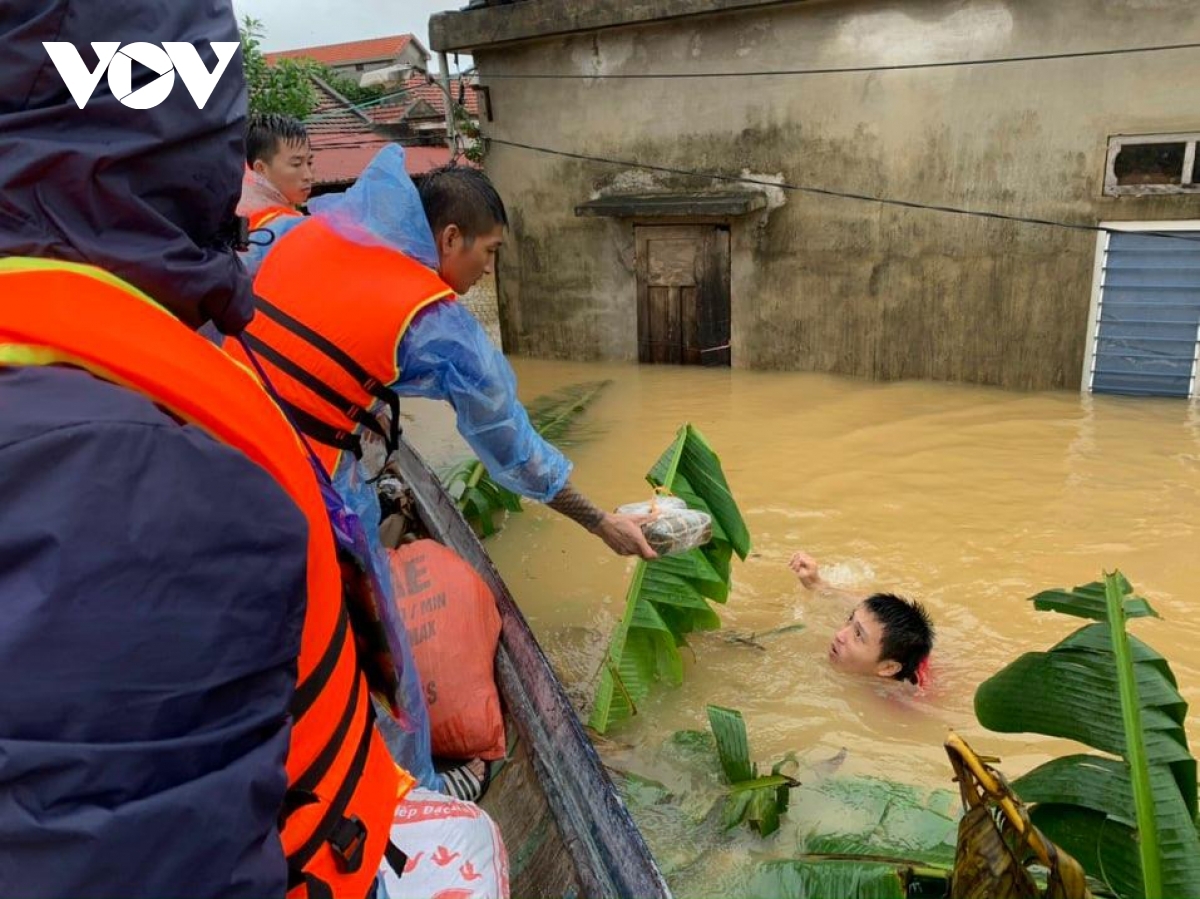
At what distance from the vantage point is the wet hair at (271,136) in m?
4.65

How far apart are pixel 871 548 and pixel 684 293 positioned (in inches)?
200

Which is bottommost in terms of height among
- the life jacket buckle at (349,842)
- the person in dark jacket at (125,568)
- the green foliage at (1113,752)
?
the green foliage at (1113,752)

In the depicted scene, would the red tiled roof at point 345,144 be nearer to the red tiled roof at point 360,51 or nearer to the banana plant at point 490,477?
the banana plant at point 490,477

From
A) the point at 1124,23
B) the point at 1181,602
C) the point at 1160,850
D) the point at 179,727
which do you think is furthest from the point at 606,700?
the point at 1124,23

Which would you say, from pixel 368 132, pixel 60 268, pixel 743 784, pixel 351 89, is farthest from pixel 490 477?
pixel 351 89

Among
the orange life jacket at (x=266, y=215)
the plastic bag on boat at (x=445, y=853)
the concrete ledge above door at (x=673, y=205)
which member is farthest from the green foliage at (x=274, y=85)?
the plastic bag on boat at (x=445, y=853)

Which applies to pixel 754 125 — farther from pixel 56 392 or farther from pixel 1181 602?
pixel 56 392

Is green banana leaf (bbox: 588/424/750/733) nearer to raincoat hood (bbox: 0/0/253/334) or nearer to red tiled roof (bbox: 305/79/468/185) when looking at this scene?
raincoat hood (bbox: 0/0/253/334)

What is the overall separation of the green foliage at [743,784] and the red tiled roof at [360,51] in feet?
114

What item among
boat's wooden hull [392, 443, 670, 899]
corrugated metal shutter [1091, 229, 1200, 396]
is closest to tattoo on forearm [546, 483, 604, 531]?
boat's wooden hull [392, 443, 670, 899]

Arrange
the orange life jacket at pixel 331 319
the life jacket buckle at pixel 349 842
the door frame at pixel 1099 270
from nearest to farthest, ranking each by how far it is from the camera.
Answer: the life jacket buckle at pixel 349 842, the orange life jacket at pixel 331 319, the door frame at pixel 1099 270

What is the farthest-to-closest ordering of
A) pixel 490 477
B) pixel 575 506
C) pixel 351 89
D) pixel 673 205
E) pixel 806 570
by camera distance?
pixel 351 89 → pixel 673 205 → pixel 806 570 → pixel 490 477 → pixel 575 506

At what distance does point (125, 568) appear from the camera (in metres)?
0.78

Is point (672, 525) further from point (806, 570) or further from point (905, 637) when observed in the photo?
point (806, 570)
